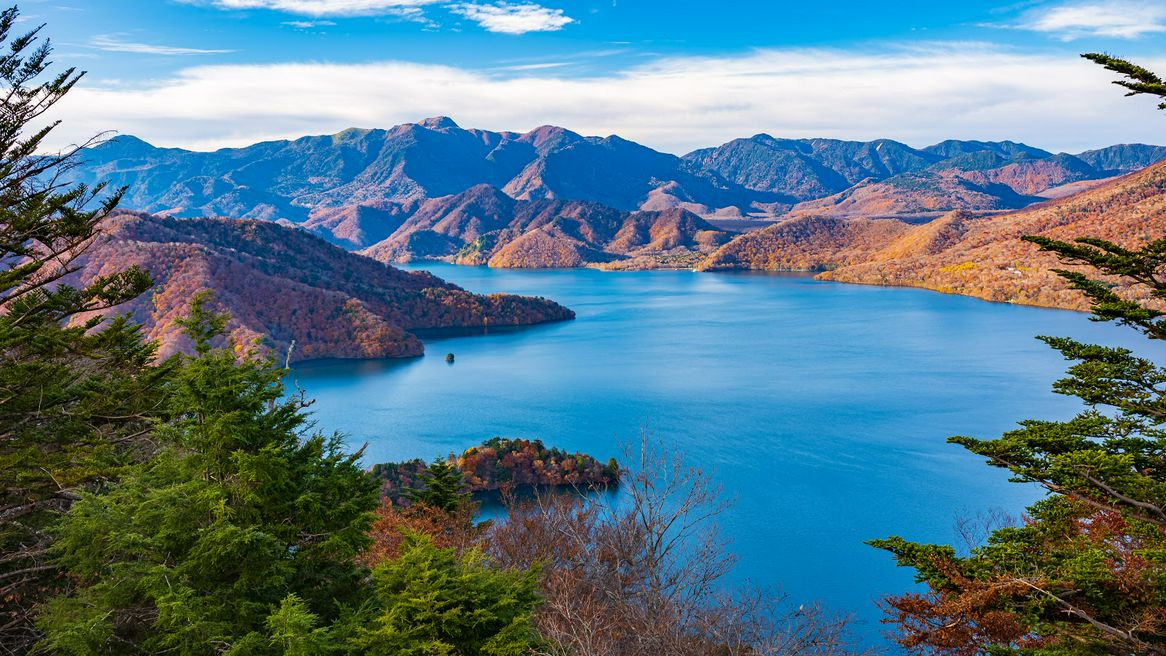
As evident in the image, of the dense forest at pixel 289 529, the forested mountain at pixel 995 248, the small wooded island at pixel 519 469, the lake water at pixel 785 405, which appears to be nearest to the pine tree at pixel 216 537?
the dense forest at pixel 289 529

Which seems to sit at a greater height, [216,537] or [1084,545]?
[216,537]

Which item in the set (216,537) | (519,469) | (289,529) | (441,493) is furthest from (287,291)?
(216,537)

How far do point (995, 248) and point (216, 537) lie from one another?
154453 millimetres

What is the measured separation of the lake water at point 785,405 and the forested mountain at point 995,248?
15.1 meters

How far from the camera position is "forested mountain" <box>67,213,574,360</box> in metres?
80.5

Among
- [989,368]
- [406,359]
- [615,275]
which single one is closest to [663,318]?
[406,359]

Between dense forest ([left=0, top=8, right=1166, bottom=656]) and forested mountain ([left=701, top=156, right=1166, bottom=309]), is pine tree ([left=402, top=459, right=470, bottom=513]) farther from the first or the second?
forested mountain ([left=701, top=156, right=1166, bottom=309])

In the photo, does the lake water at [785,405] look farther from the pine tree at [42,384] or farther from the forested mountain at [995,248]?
the pine tree at [42,384]

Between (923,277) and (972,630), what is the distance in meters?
149

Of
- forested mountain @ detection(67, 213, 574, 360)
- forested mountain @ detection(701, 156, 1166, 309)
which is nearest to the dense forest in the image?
forested mountain @ detection(67, 213, 574, 360)

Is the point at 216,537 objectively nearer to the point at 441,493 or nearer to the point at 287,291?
the point at 441,493

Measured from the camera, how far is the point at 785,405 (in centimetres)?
5334

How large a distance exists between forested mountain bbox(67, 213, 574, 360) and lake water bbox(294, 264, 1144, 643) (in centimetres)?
529

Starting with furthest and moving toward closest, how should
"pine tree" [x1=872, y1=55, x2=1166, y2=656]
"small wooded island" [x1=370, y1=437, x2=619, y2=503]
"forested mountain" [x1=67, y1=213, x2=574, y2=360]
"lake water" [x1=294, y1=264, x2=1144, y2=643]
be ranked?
"forested mountain" [x1=67, y1=213, x2=574, y2=360], "small wooded island" [x1=370, y1=437, x2=619, y2=503], "lake water" [x1=294, y1=264, x2=1144, y2=643], "pine tree" [x1=872, y1=55, x2=1166, y2=656]
